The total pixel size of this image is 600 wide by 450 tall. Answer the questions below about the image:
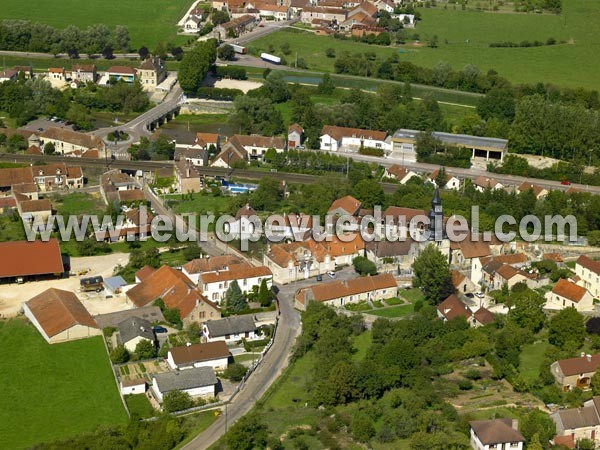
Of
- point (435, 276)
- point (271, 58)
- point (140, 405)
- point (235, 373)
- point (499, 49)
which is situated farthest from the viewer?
point (499, 49)

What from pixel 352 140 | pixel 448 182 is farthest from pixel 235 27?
pixel 448 182

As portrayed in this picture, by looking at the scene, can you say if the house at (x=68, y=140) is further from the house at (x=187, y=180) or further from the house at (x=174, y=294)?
the house at (x=174, y=294)

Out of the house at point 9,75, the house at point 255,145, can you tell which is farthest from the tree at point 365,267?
the house at point 9,75

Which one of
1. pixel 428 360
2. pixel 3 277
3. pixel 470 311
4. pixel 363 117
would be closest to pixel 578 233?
pixel 470 311

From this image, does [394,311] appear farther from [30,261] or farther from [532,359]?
[30,261]

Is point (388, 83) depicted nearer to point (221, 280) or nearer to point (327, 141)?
point (327, 141)

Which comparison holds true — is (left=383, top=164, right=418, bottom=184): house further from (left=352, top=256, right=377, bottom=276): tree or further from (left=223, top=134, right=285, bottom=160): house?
(left=352, top=256, right=377, bottom=276): tree

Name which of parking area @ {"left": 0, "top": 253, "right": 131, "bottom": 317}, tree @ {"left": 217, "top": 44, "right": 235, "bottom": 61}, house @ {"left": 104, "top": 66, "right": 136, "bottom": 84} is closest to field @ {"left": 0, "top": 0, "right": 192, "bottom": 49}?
tree @ {"left": 217, "top": 44, "right": 235, "bottom": 61}
